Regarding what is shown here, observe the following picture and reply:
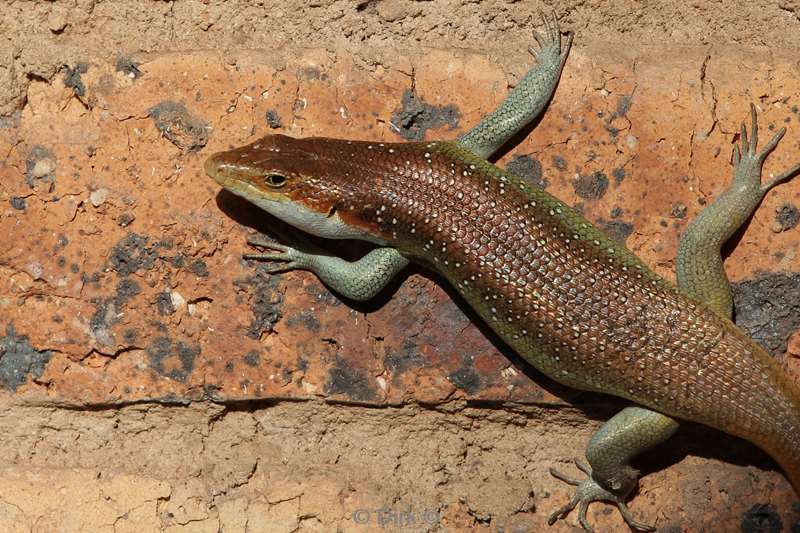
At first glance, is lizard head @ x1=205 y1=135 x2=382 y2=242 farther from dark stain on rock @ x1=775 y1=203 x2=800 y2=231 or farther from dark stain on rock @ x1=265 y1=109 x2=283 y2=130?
dark stain on rock @ x1=775 y1=203 x2=800 y2=231

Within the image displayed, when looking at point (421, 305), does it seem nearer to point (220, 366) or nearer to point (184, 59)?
point (220, 366)

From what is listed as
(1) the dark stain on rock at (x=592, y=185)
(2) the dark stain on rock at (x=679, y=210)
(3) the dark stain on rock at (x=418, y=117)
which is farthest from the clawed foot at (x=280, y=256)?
(2) the dark stain on rock at (x=679, y=210)

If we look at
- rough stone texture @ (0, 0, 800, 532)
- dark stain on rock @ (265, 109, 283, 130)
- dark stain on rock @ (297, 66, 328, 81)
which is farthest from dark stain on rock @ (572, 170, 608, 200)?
dark stain on rock @ (265, 109, 283, 130)

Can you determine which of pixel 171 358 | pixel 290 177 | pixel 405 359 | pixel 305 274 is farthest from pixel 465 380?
pixel 171 358

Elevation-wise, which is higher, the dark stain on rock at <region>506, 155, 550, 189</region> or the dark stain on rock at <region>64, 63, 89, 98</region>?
the dark stain on rock at <region>506, 155, 550, 189</region>

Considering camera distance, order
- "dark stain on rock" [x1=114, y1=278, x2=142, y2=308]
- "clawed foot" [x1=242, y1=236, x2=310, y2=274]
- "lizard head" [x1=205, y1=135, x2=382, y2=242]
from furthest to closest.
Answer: "clawed foot" [x1=242, y1=236, x2=310, y2=274] → "dark stain on rock" [x1=114, y1=278, x2=142, y2=308] → "lizard head" [x1=205, y1=135, x2=382, y2=242]

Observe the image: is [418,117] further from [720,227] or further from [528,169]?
[720,227]

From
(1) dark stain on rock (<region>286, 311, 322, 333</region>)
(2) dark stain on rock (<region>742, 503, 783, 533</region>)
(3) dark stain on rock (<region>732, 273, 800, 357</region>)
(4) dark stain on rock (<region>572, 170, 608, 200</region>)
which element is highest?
(4) dark stain on rock (<region>572, 170, 608, 200</region>)
